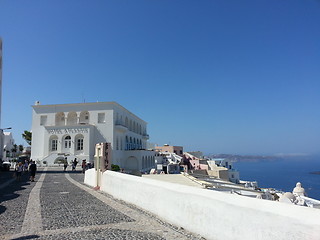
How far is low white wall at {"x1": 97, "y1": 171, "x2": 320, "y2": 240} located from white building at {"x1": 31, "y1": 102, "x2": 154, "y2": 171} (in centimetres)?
3038

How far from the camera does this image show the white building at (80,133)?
36.6m

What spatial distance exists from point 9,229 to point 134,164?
3669 cm

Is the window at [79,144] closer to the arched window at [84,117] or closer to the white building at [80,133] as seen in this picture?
the white building at [80,133]

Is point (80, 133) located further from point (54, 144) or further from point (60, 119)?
point (60, 119)

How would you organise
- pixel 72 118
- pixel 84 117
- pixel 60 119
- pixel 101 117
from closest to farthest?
pixel 101 117 < pixel 84 117 < pixel 72 118 < pixel 60 119

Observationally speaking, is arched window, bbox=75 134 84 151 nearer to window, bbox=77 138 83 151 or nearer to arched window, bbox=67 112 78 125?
window, bbox=77 138 83 151

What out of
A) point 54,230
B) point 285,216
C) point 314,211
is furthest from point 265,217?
point 54,230

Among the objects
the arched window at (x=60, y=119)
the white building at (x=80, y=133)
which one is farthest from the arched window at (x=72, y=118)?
the arched window at (x=60, y=119)

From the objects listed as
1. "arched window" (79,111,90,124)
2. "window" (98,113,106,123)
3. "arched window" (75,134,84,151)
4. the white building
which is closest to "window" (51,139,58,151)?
the white building

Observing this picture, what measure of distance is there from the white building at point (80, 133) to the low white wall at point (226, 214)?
30377 mm

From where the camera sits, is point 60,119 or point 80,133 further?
point 60,119

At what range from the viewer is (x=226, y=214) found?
4.62 m

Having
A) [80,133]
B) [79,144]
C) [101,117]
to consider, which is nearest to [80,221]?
[80,133]

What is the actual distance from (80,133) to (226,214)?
34.6 m
